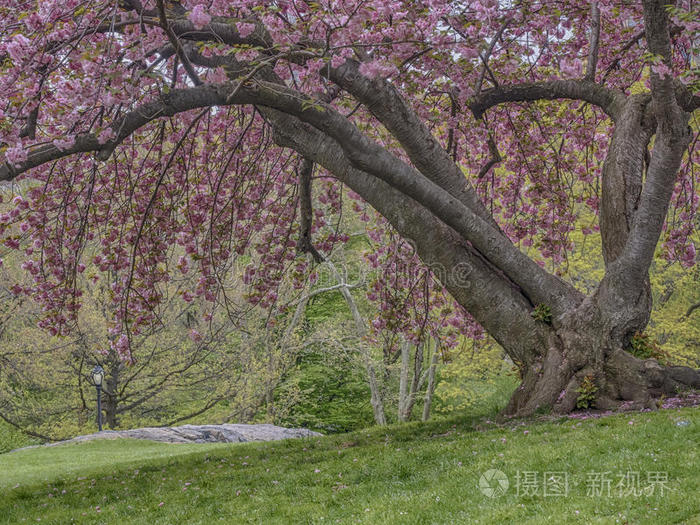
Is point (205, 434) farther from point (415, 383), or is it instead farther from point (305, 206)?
point (305, 206)

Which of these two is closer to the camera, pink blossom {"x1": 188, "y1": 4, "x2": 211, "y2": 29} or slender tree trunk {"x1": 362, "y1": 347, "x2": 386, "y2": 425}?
pink blossom {"x1": 188, "y1": 4, "x2": 211, "y2": 29}

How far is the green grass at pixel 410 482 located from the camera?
436 cm

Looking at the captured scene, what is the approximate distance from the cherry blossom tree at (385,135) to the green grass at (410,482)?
1437 mm

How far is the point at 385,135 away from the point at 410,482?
21.1 feet

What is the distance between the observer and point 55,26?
5.37 meters

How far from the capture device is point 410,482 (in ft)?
18.2

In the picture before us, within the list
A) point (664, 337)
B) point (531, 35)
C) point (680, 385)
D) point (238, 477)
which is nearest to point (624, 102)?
point (531, 35)

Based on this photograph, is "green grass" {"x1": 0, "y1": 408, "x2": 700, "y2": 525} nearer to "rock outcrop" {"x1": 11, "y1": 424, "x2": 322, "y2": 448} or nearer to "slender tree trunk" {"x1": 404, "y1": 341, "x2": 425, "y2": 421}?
"rock outcrop" {"x1": 11, "y1": 424, "x2": 322, "y2": 448}

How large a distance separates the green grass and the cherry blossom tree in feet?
4.71

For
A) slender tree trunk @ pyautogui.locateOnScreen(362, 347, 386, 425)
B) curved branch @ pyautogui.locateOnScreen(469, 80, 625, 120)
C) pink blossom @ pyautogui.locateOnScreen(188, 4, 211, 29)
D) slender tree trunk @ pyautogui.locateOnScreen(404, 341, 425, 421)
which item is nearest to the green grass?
pink blossom @ pyautogui.locateOnScreen(188, 4, 211, 29)

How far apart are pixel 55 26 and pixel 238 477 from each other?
4.92 meters

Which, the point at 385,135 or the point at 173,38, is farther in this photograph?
the point at 385,135

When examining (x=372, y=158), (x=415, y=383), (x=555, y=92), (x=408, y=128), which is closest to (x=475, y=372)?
(x=415, y=383)

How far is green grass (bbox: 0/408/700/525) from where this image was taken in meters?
4.36
